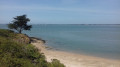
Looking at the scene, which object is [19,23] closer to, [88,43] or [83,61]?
[88,43]

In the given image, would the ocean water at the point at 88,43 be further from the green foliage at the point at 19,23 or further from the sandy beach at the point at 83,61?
the green foliage at the point at 19,23

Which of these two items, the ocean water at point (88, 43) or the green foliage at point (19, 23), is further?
the green foliage at point (19, 23)

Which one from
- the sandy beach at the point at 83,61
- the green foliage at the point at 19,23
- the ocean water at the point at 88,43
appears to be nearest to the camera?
the sandy beach at the point at 83,61

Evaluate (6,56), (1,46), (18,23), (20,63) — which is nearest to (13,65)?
(20,63)

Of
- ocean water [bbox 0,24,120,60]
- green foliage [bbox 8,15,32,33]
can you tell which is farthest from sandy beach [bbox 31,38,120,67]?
green foliage [bbox 8,15,32,33]

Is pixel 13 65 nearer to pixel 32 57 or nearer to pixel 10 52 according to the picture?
pixel 10 52

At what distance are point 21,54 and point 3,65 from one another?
2.00 metres

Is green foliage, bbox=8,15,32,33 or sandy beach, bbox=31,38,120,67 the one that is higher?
green foliage, bbox=8,15,32,33

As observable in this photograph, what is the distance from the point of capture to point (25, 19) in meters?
32.6

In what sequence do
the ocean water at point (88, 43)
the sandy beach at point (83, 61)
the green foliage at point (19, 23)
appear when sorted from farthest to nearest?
the green foliage at point (19, 23) → the ocean water at point (88, 43) → the sandy beach at point (83, 61)

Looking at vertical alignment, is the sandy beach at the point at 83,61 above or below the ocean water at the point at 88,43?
below

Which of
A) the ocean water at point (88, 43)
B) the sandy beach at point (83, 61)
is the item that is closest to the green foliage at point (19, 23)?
the ocean water at point (88, 43)

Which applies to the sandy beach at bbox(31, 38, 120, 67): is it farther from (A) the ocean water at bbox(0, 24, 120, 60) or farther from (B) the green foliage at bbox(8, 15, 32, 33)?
(B) the green foliage at bbox(8, 15, 32, 33)

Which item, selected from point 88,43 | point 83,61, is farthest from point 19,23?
point 83,61
